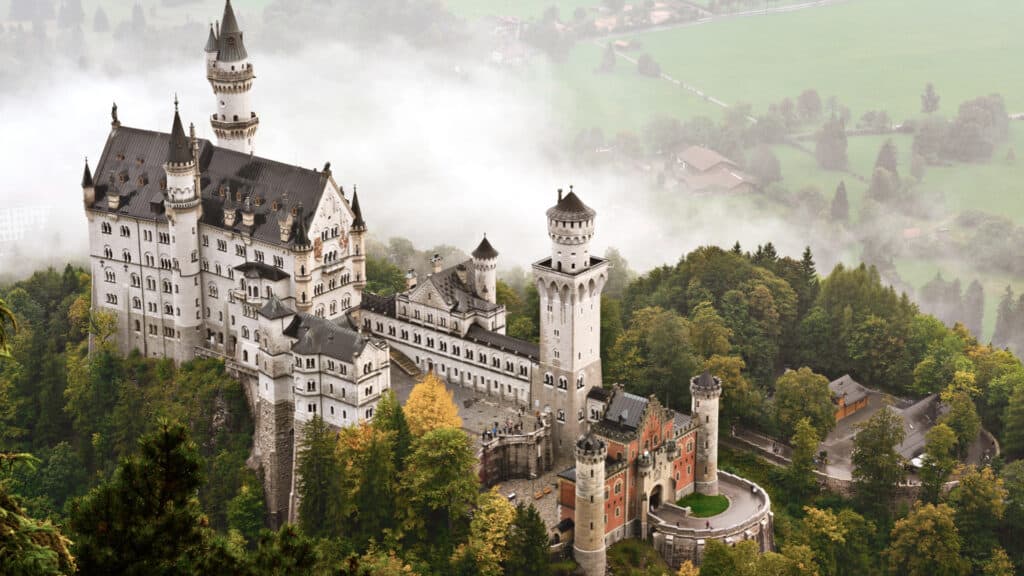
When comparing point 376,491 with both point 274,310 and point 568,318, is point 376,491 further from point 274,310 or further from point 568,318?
point 568,318

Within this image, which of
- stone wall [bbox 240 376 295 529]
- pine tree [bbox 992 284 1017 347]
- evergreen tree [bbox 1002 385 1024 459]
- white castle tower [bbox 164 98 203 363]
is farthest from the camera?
pine tree [bbox 992 284 1017 347]

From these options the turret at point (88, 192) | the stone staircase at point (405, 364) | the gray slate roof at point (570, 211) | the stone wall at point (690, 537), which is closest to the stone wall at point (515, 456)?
the stone wall at point (690, 537)

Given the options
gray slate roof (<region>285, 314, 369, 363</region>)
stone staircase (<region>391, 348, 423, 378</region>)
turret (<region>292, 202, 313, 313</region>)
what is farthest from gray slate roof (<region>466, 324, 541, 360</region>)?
turret (<region>292, 202, 313, 313</region>)

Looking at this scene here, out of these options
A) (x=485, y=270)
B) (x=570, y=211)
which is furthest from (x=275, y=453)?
(x=570, y=211)

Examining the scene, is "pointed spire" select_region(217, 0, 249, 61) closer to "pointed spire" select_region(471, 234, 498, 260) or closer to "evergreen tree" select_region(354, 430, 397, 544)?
"pointed spire" select_region(471, 234, 498, 260)

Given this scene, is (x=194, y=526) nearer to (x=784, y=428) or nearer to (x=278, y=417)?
(x=278, y=417)

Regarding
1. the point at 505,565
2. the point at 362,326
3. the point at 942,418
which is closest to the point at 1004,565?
the point at 942,418
